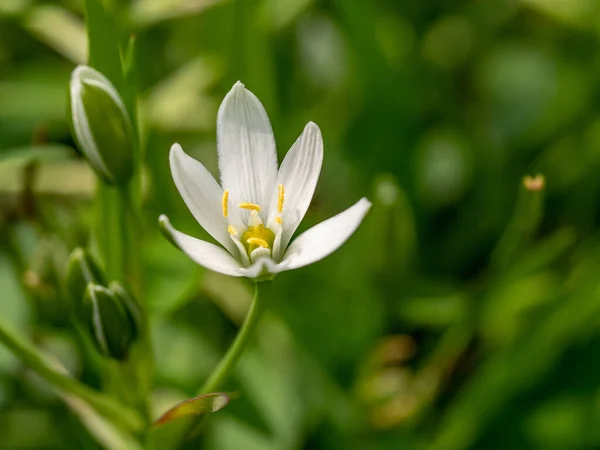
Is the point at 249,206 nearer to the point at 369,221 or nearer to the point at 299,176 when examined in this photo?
the point at 299,176

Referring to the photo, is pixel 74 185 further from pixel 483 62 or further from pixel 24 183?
pixel 483 62

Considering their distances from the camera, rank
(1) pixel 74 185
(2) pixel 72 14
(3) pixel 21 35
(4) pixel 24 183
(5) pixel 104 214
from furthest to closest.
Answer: (3) pixel 21 35, (2) pixel 72 14, (1) pixel 74 185, (4) pixel 24 183, (5) pixel 104 214

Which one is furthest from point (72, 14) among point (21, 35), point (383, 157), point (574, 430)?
point (574, 430)

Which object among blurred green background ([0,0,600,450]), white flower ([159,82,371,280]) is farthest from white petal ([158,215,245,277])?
blurred green background ([0,0,600,450])

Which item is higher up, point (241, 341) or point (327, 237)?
point (327, 237)

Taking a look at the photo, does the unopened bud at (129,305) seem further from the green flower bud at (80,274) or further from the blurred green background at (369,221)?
the blurred green background at (369,221)

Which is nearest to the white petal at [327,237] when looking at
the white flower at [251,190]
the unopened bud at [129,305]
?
the white flower at [251,190]

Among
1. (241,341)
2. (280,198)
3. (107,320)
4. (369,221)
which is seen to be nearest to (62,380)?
(107,320)
